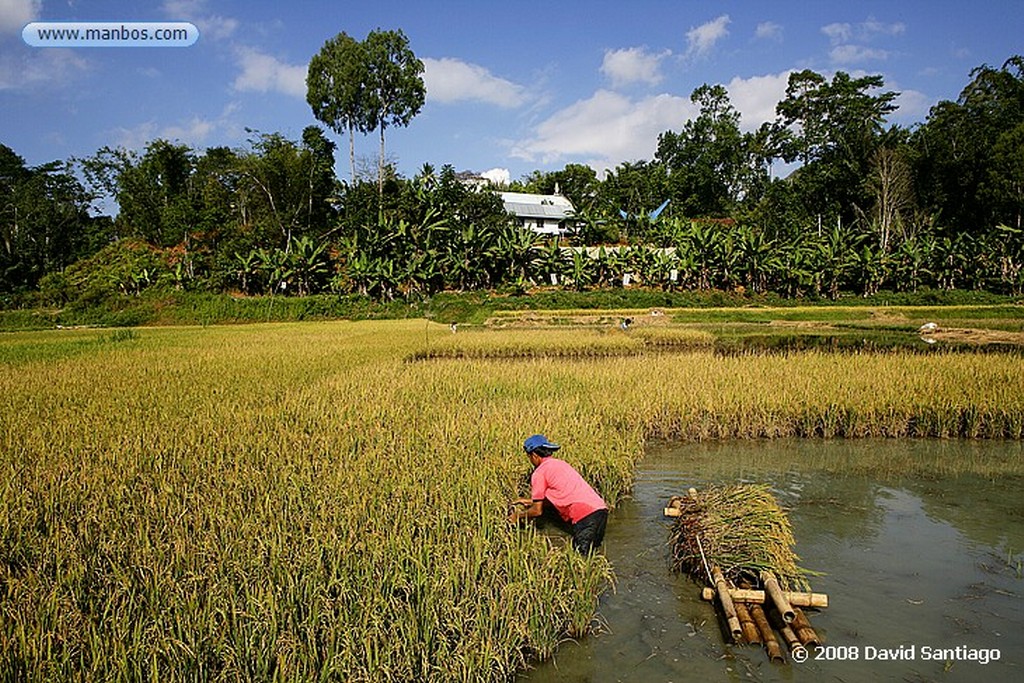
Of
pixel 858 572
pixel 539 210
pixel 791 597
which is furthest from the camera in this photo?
pixel 539 210

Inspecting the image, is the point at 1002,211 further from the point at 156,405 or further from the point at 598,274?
the point at 156,405

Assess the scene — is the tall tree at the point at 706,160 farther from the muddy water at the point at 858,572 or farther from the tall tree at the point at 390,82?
the muddy water at the point at 858,572

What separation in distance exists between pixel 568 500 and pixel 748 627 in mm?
1325

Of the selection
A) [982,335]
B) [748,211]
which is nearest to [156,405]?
[982,335]

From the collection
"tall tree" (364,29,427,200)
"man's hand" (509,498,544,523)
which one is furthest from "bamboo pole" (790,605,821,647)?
"tall tree" (364,29,427,200)

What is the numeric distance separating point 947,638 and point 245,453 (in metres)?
5.04

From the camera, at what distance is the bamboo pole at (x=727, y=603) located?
351 centimetres

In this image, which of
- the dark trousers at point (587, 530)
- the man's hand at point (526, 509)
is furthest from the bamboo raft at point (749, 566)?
the man's hand at point (526, 509)

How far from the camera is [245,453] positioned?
18.6 ft

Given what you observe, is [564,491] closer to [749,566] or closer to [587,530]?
[587,530]

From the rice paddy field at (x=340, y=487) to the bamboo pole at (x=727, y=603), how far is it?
638 millimetres

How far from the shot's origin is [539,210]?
1628 inches

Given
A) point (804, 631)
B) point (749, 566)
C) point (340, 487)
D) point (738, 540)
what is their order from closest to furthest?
point (804, 631)
point (749, 566)
point (738, 540)
point (340, 487)

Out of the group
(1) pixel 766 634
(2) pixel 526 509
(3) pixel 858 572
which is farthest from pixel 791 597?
(2) pixel 526 509
